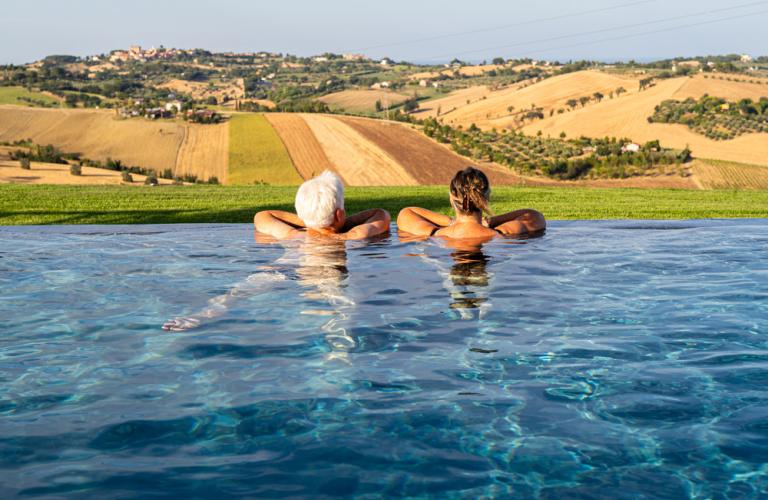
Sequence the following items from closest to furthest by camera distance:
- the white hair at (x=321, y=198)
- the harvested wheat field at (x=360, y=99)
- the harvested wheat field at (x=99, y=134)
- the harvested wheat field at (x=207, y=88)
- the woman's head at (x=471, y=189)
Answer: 1. the white hair at (x=321, y=198)
2. the woman's head at (x=471, y=189)
3. the harvested wheat field at (x=99, y=134)
4. the harvested wheat field at (x=360, y=99)
5. the harvested wheat field at (x=207, y=88)

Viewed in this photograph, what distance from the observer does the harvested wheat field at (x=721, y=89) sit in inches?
Answer: 3206

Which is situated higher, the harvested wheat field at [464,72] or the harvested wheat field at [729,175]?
the harvested wheat field at [464,72]

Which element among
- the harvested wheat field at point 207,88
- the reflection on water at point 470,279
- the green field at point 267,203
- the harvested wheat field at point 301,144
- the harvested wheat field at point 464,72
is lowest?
the reflection on water at point 470,279

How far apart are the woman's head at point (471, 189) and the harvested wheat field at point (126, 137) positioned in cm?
4249

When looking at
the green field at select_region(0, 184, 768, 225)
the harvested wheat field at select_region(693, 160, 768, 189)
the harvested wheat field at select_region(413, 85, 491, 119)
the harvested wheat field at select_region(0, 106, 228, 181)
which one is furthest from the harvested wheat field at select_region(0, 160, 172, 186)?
the harvested wheat field at select_region(413, 85, 491, 119)

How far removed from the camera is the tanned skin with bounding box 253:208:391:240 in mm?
9672

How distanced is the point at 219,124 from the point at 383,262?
6459cm

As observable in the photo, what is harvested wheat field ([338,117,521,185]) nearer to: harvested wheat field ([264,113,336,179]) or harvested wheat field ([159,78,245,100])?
harvested wheat field ([264,113,336,179])

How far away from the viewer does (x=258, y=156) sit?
56.7m

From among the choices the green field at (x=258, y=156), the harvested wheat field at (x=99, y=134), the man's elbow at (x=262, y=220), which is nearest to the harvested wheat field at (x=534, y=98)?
the green field at (x=258, y=156)

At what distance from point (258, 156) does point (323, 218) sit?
49.1 metres

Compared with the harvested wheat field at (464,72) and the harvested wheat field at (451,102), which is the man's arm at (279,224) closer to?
the harvested wheat field at (451,102)

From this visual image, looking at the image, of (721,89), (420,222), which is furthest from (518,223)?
(721,89)

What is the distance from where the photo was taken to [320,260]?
8.86 m
